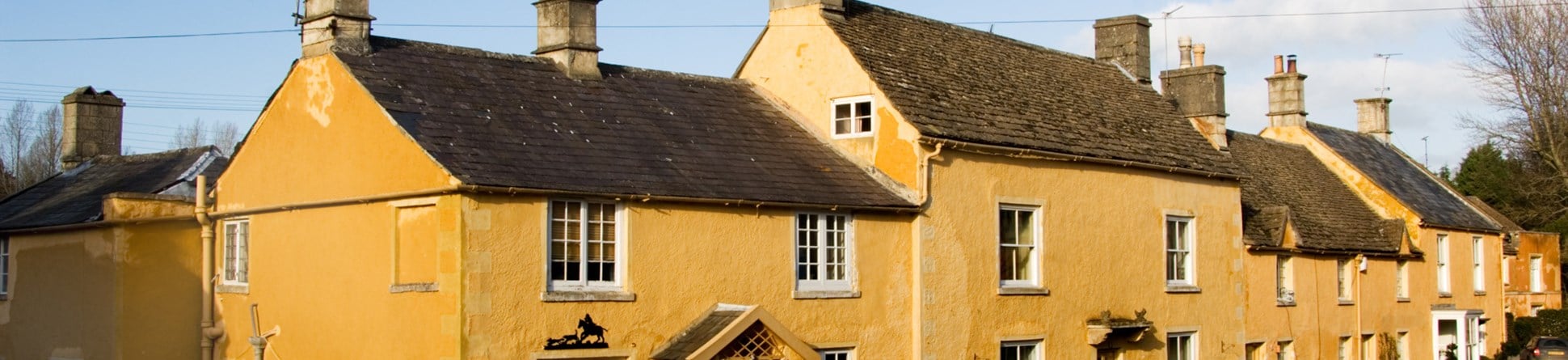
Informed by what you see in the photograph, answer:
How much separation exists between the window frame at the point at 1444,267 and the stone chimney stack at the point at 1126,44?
1106 cm

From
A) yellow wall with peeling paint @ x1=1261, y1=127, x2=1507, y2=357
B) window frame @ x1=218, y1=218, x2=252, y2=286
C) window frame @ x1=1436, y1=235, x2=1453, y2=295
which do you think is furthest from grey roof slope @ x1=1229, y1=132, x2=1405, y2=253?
window frame @ x1=218, y1=218, x2=252, y2=286

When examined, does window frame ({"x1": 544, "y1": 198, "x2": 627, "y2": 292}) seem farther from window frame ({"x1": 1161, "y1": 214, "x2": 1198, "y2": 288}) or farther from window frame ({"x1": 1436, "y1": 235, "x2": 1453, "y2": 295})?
window frame ({"x1": 1436, "y1": 235, "x2": 1453, "y2": 295})

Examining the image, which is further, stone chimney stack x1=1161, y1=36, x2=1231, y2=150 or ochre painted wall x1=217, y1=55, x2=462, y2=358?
stone chimney stack x1=1161, y1=36, x2=1231, y2=150

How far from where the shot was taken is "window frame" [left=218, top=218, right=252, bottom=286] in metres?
21.2

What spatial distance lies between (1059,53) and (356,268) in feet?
47.1

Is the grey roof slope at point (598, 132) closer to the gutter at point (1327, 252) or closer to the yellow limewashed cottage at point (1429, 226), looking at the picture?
the gutter at point (1327, 252)

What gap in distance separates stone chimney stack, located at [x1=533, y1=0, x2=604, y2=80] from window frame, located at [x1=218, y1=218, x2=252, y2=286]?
183 inches

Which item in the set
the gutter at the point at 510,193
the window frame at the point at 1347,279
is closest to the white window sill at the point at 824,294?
the gutter at the point at 510,193

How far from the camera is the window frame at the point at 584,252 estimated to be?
17.4 metres

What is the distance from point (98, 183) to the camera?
26.8 metres

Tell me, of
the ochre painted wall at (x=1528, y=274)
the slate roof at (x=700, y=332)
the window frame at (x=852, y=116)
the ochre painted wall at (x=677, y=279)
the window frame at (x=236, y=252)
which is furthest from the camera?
the ochre painted wall at (x=1528, y=274)

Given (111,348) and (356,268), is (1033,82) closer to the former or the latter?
(356,268)

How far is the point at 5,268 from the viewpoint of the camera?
24.9 m

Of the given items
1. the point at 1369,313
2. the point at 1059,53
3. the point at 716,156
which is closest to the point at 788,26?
the point at 716,156
